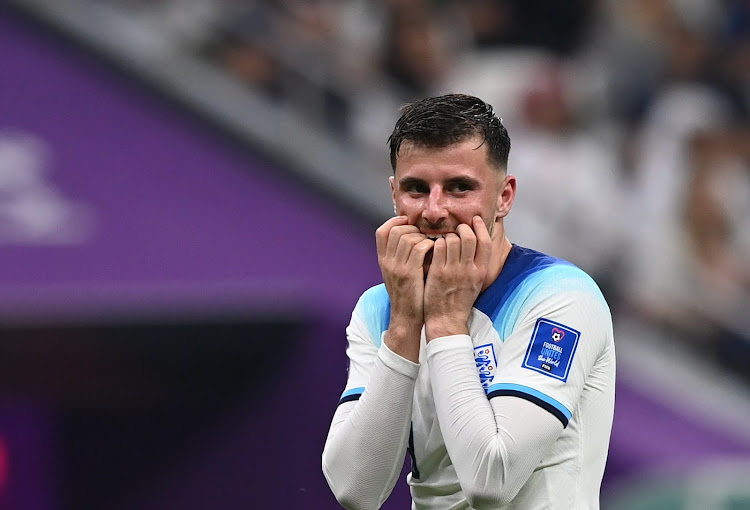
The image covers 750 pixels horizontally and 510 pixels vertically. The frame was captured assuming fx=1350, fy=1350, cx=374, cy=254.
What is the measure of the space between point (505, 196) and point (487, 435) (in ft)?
2.46

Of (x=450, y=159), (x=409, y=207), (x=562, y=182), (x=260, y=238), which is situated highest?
(x=562, y=182)

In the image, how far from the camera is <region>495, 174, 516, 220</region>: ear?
3648mm

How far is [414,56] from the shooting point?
9359 mm

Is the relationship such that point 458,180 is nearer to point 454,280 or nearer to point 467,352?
point 454,280

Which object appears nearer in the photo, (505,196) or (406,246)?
(406,246)

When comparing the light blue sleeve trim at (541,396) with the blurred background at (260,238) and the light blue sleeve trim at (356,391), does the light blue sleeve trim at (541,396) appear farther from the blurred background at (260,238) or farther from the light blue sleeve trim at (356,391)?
the blurred background at (260,238)

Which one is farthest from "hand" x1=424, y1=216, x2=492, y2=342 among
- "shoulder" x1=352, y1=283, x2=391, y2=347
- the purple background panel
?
the purple background panel

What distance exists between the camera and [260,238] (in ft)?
26.8

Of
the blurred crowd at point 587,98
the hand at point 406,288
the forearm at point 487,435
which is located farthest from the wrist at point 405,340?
the blurred crowd at point 587,98

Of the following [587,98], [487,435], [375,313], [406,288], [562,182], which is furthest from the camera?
[587,98]

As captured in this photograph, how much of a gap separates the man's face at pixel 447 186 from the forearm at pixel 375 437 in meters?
0.32

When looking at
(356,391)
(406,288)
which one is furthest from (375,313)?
(406,288)

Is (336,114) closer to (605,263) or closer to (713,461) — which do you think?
(605,263)

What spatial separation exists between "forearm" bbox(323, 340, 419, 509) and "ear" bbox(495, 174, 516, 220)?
1.66 feet
